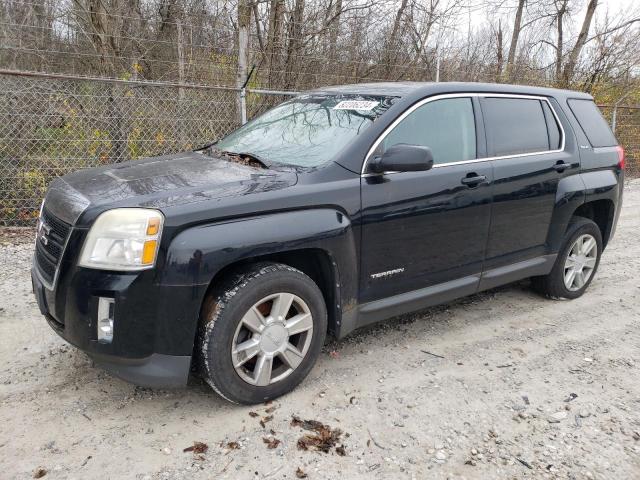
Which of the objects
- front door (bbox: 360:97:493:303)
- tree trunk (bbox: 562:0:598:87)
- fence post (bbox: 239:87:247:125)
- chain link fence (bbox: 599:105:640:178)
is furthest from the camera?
tree trunk (bbox: 562:0:598:87)

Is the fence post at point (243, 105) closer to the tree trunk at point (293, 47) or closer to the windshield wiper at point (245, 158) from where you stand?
the tree trunk at point (293, 47)

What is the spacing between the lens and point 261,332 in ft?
9.14

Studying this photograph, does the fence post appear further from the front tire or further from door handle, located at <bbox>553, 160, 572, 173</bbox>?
the front tire

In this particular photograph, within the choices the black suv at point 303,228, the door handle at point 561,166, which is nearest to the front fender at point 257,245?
the black suv at point 303,228

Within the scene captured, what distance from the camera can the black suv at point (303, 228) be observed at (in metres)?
2.49

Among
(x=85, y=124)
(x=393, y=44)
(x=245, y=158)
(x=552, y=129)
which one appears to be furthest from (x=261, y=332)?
(x=393, y=44)

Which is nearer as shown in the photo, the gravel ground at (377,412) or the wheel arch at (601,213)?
the gravel ground at (377,412)

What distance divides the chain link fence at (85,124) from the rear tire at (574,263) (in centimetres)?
448

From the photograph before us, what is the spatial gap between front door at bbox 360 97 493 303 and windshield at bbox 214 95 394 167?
24 cm

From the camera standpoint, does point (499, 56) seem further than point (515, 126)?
Yes

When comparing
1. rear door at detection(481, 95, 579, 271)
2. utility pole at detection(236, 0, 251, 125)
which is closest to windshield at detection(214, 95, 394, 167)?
rear door at detection(481, 95, 579, 271)

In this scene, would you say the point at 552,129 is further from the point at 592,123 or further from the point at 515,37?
the point at 515,37

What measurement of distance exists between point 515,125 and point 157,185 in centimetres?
277

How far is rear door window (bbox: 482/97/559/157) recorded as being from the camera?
3.83m
